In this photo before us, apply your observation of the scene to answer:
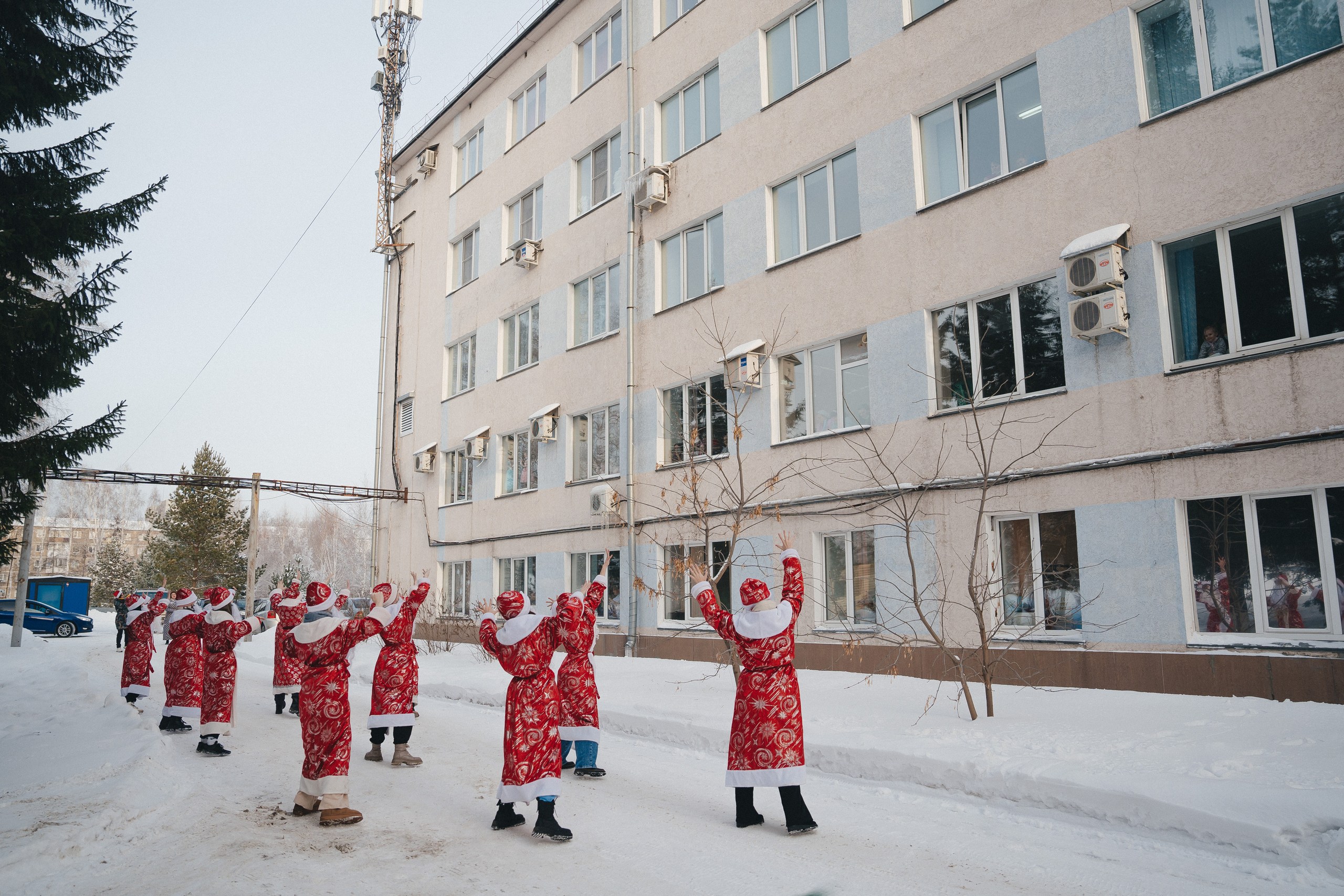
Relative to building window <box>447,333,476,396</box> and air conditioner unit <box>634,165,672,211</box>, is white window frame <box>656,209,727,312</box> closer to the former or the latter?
air conditioner unit <box>634,165,672,211</box>

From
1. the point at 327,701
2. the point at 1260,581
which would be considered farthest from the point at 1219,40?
the point at 327,701

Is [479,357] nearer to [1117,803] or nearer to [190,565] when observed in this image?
[1117,803]

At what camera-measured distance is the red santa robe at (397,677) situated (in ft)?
30.8

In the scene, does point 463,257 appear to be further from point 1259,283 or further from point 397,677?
point 1259,283

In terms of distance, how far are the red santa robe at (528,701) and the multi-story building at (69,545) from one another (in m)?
70.0

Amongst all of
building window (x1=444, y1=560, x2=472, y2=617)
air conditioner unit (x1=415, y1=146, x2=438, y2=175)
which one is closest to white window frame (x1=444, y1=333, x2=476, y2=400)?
building window (x1=444, y1=560, x2=472, y2=617)

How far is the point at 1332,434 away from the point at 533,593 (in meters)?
16.2

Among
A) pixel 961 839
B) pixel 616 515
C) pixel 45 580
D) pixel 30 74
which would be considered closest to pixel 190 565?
pixel 45 580

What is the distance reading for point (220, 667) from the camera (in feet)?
33.1

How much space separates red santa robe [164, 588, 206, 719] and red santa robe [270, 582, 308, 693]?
0.97m

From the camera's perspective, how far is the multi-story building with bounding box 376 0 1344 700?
916 centimetres

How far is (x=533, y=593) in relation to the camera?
20953 mm

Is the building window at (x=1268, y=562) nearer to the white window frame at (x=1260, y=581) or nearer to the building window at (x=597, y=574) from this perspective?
the white window frame at (x=1260, y=581)

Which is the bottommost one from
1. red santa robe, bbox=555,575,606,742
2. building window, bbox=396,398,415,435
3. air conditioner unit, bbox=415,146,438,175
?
red santa robe, bbox=555,575,606,742
